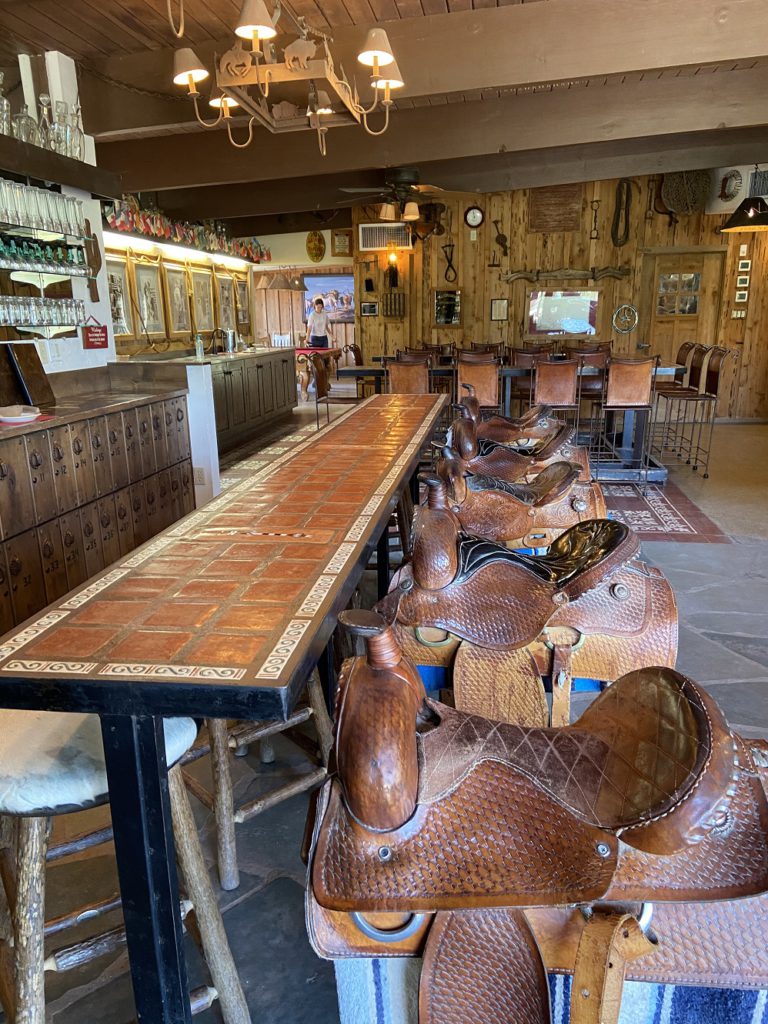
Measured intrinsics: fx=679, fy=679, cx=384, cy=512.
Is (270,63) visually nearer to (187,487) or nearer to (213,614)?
(187,487)

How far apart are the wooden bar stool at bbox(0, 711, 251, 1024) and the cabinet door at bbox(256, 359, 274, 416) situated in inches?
339

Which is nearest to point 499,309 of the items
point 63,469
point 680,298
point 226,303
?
point 680,298

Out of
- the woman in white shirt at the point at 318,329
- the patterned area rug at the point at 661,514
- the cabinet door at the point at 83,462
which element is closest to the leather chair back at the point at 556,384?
the patterned area rug at the point at 661,514

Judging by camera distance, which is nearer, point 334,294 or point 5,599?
point 5,599

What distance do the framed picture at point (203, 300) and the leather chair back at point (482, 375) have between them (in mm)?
4963

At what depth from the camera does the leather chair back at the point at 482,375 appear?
22.3 feet

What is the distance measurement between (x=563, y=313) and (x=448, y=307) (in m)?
1.81

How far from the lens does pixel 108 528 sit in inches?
156

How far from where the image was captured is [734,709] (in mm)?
2615

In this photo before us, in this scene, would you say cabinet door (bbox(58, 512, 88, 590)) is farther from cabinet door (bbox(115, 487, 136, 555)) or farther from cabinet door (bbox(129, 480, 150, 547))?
cabinet door (bbox(129, 480, 150, 547))

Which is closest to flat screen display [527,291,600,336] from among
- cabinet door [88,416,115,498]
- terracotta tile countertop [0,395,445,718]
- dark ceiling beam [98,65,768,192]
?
dark ceiling beam [98,65,768,192]

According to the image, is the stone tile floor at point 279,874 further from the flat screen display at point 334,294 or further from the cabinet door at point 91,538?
the flat screen display at point 334,294

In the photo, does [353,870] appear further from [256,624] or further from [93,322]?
[93,322]

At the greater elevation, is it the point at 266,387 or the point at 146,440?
the point at 146,440
